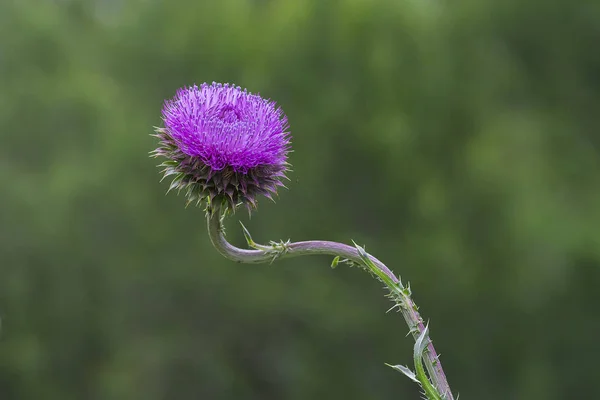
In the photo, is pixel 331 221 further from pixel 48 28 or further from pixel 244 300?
pixel 48 28

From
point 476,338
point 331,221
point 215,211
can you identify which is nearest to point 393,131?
point 331,221

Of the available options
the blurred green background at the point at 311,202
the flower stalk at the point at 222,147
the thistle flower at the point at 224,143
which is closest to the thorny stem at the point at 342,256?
the flower stalk at the point at 222,147

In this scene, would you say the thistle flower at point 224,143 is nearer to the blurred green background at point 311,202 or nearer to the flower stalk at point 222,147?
the flower stalk at point 222,147

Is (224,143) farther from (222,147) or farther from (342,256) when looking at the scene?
(342,256)

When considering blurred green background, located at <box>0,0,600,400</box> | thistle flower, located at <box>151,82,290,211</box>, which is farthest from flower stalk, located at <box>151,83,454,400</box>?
blurred green background, located at <box>0,0,600,400</box>

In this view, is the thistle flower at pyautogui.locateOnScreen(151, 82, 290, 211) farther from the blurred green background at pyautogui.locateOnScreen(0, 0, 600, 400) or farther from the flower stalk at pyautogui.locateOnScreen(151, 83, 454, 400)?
the blurred green background at pyautogui.locateOnScreen(0, 0, 600, 400)

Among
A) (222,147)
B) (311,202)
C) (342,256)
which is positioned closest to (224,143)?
(222,147)
